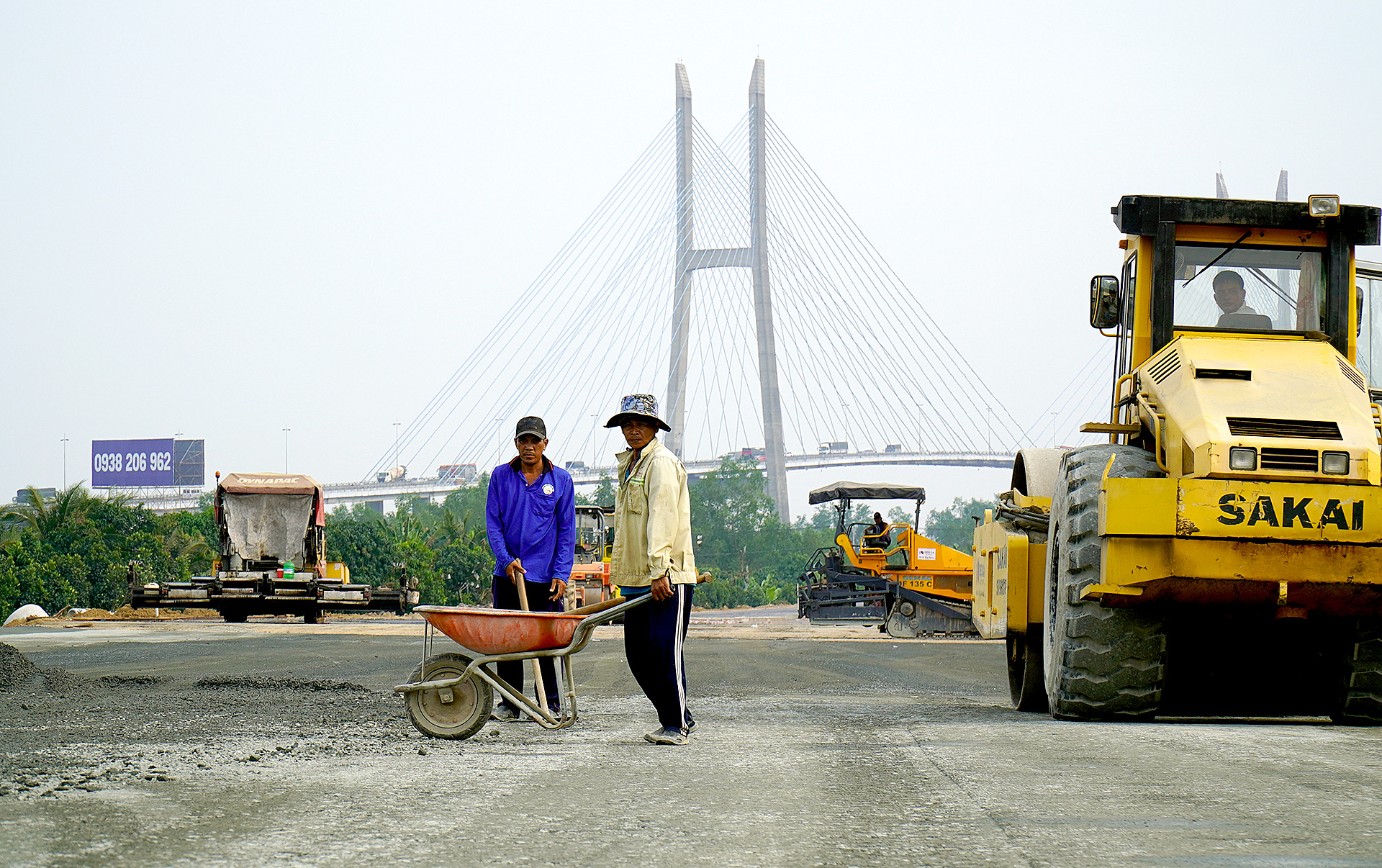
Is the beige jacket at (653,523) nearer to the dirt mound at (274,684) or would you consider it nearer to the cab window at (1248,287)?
the cab window at (1248,287)

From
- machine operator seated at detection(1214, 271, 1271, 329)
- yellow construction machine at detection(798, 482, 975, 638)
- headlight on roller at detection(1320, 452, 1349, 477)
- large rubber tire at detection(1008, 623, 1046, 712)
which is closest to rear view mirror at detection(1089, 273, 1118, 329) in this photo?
machine operator seated at detection(1214, 271, 1271, 329)

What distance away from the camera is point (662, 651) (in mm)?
6719

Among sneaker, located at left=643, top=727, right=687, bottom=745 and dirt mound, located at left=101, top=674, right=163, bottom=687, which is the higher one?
sneaker, located at left=643, top=727, right=687, bottom=745

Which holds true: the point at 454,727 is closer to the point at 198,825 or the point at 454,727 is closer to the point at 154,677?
the point at 198,825

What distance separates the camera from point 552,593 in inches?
304

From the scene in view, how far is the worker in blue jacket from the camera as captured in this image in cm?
767

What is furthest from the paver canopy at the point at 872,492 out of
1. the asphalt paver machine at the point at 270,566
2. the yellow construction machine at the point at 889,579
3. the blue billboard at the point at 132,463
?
the blue billboard at the point at 132,463

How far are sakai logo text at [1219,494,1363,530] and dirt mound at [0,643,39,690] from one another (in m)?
7.69

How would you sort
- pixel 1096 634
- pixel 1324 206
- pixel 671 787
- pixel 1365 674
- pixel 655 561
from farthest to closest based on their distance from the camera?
pixel 1324 206 → pixel 1365 674 → pixel 1096 634 → pixel 655 561 → pixel 671 787

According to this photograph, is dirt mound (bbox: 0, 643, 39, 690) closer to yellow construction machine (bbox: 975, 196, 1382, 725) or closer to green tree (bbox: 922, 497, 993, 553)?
yellow construction machine (bbox: 975, 196, 1382, 725)

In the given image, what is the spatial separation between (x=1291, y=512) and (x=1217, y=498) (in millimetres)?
337

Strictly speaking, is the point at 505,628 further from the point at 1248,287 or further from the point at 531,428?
the point at 1248,287

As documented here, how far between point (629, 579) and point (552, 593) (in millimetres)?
979

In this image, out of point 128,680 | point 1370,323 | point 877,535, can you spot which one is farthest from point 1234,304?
point 877,535
